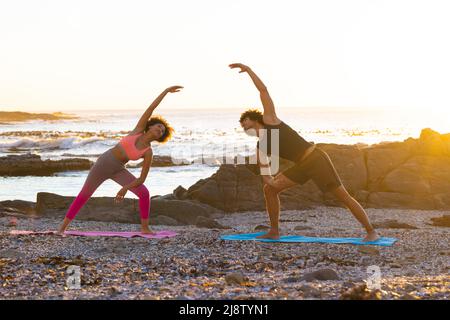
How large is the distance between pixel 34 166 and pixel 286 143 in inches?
942

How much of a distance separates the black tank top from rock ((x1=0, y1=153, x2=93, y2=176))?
21589 millimetres

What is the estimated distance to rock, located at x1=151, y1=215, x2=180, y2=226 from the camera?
42.0 ft

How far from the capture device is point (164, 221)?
12.9 meters

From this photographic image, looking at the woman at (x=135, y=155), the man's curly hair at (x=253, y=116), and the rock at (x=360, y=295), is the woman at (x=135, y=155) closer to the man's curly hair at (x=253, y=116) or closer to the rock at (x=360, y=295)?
the man's curly hair at (x=253, y=116)

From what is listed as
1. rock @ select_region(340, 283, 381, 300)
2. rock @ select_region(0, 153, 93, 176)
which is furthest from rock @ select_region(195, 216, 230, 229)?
rock @ select_region(0, 153, 93, 176)

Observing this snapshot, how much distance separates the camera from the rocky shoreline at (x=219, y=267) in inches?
233

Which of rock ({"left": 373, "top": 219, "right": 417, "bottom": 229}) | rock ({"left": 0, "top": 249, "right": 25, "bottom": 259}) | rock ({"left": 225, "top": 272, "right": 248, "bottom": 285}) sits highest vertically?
rock ({"left": 225, "top": 272, "right": 248, "bottom": 285})

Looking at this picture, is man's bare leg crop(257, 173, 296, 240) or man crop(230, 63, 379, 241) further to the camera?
man's bare leg crop(257, 173, 296, 240)

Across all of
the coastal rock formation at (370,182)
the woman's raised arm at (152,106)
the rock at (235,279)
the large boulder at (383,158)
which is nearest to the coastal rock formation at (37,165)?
the coastal rock formation at (370,182)

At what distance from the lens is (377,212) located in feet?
49.8

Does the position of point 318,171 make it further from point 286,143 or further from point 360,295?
point 360,295

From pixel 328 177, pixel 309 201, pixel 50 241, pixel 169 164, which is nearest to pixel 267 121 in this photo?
pixel 328 177

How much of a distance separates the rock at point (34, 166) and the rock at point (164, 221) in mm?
16986

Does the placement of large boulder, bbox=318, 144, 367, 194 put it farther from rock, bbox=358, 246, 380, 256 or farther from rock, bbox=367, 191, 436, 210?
rock, bbox=358, 246, 380, 256
